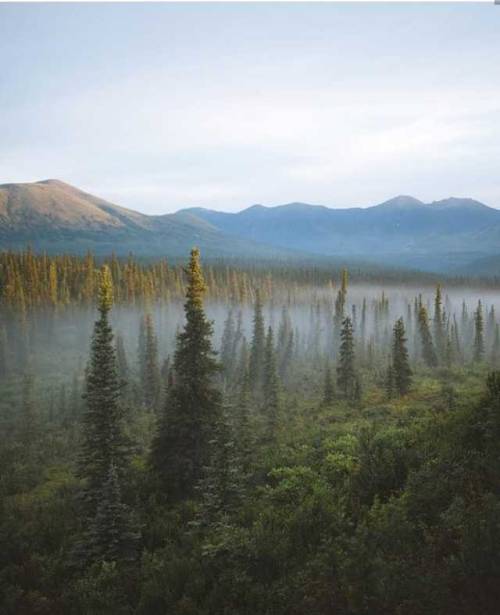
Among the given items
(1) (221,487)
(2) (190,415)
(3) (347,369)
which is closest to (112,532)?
(1) (221,487)

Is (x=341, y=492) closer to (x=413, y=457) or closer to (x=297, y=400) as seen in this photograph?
(x=413, y=457)

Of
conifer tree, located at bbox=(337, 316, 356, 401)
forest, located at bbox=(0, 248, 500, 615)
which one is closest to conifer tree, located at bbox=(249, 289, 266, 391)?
conifer tree, located at bbox=(337, 316, 356, 401)

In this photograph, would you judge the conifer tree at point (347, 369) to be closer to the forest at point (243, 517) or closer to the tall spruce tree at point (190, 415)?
the forest at point (243, 517)

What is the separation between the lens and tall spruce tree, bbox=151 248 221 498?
2242 centimetres

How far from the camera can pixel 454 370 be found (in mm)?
75250

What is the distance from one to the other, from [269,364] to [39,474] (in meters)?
32.4

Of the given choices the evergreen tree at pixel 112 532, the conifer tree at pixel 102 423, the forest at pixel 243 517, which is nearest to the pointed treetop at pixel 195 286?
the forest at pixel 243 517

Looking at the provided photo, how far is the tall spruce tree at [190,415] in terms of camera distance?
2242cm

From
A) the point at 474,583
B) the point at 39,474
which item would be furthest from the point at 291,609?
the point at 39,474

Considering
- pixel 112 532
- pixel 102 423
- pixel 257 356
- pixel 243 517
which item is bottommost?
pixel 257 356

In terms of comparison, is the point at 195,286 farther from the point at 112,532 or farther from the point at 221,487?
the point at 112,532

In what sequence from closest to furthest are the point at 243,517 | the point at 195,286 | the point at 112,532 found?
the point at 243,517, the point at 112,532, the point at 195,286

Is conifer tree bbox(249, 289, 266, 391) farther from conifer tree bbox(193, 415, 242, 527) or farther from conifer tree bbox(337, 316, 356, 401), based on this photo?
conifer tree bbox(193, 415, 242, 527)

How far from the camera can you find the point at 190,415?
23.3m
